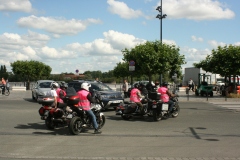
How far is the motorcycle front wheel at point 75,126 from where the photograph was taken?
9.30 m

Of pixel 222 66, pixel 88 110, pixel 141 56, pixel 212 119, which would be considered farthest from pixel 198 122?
pixel 141 56

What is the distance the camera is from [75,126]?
372 inches

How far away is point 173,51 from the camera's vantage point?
38531 millimetres

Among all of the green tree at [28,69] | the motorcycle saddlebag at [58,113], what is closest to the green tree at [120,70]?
the green tree at [28,69]

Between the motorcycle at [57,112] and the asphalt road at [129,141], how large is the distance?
0.28m

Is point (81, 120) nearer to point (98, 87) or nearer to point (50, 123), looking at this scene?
point (50, 123)

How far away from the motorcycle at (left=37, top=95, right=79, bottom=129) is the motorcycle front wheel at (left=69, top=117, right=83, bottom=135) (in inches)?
13.4

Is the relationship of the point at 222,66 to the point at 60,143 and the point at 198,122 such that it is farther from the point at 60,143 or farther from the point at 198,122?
the point at 60,143

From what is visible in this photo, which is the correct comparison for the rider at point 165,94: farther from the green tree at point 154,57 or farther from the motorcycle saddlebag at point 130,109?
the green tree at point 154,57

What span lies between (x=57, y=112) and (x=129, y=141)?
2.63 m

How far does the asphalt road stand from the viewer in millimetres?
7070

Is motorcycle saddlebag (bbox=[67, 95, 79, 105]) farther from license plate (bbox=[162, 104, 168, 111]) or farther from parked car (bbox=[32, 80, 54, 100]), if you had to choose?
parked car (bbox=[32, 80, 54, 100])

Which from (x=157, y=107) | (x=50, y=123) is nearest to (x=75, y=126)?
(x=50, y=123)

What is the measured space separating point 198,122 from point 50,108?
5469mm
